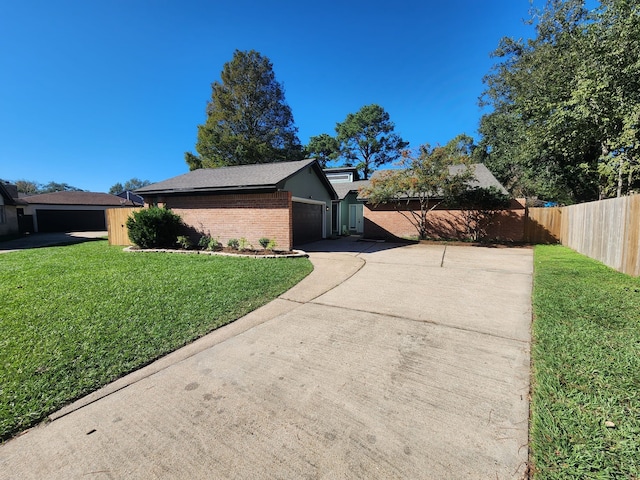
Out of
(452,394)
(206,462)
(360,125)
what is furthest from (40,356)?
(360,125)

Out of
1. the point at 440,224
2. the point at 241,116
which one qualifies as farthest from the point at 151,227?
the point at 241,116

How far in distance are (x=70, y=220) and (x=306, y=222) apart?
86.1ft

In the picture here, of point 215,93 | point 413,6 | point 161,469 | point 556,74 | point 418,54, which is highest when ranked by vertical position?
point 215,93

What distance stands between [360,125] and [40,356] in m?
35.9

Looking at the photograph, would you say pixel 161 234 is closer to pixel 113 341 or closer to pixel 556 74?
pixel 113 341

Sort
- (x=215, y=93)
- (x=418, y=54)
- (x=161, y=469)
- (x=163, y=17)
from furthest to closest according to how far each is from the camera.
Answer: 1. (x=215, y=93)
2. (x=418, y=54)
3. (x=163, y=17)
4. (x=161, y=469)

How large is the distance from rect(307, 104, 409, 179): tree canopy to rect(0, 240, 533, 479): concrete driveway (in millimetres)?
33343

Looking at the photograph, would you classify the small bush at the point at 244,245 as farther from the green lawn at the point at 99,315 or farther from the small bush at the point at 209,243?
the green lawn at the point at 99,315

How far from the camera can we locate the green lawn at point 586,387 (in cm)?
174

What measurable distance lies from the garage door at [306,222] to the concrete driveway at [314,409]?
8.52 meters

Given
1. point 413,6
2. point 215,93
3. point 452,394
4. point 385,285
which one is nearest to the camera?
point 452,394

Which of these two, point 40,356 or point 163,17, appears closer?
point 40,356

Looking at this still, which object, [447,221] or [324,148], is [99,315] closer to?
[447,221]

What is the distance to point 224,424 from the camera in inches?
86.0
